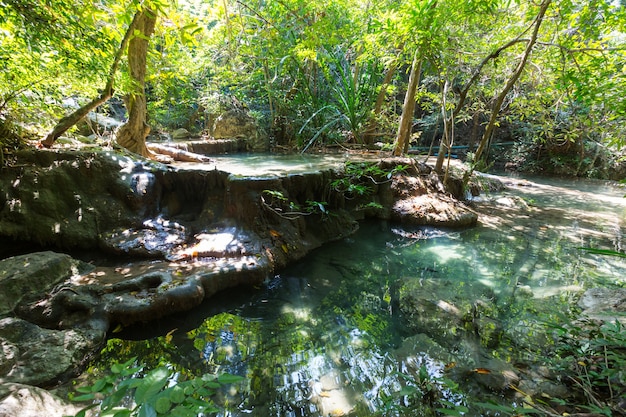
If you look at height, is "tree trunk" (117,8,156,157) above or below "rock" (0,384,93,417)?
above

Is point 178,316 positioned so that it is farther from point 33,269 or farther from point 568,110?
point 568,110

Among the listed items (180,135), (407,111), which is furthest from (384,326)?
(180,135)

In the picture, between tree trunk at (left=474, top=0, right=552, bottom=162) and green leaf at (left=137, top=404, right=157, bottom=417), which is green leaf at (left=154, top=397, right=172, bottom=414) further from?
tree trunk at (left=474, top=0, right=552, bottom=162)

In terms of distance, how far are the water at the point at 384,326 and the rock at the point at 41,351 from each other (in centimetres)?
23

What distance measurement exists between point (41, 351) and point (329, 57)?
21.9 feet

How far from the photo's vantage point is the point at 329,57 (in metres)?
6.75

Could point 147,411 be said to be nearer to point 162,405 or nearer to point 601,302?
point 162,405

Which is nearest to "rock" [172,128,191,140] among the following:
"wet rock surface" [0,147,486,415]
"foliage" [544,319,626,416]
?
"wet rock surface" [0,147,486,415]

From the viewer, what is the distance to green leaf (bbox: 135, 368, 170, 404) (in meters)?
0.85

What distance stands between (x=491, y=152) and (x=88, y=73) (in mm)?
17294

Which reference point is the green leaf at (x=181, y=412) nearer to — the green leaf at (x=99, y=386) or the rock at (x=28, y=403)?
the green leaf at (x=99, y=386)

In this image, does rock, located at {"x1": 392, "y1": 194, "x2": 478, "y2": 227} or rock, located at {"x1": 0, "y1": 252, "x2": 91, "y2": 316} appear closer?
rock, located at {"x1": 0, "y1": 252, "x2": 91, "y2": 316}

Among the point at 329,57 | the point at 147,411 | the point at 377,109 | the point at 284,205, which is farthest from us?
the point at 377,109

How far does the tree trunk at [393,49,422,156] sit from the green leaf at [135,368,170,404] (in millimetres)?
6592
